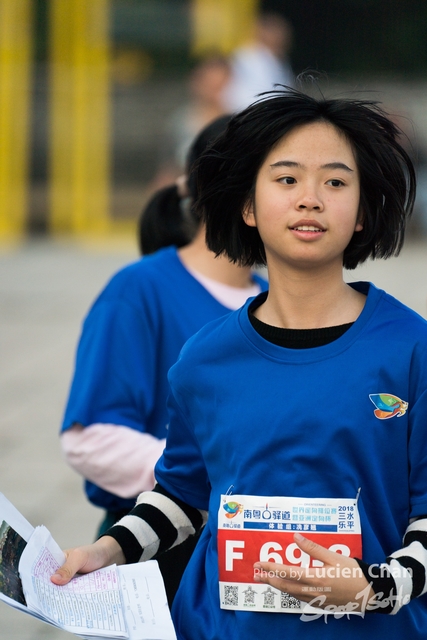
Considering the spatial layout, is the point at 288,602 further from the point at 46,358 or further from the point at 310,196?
the point at 46,358

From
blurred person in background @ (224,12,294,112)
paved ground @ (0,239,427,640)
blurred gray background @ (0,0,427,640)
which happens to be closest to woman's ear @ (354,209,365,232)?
paved ground @ (0,239,427,640)

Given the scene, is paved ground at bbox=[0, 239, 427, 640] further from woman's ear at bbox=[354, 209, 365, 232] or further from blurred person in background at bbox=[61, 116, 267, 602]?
woman's ear at bbox=[354, 209, 365, 232]

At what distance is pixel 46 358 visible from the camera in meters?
7.57

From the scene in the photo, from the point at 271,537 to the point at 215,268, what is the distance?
1.19m

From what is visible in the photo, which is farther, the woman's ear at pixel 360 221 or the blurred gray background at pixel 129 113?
the blurred gray background at pixel 129 113

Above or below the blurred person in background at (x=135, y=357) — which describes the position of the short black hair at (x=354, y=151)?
above

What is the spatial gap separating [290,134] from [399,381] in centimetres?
48

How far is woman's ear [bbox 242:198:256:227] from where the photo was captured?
200 centimetres

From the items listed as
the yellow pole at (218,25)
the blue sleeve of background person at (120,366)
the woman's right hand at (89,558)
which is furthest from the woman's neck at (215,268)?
the yellow pole at (218,25)

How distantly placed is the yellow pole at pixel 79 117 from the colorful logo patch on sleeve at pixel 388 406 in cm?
1179

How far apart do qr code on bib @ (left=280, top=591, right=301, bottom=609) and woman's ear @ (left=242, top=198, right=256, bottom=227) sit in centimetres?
68

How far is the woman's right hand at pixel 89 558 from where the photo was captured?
192 cm

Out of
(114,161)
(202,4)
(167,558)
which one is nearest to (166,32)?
(202,4)

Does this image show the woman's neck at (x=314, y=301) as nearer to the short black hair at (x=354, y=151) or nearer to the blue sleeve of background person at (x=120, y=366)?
the short black hair at (x=354, y=151)
